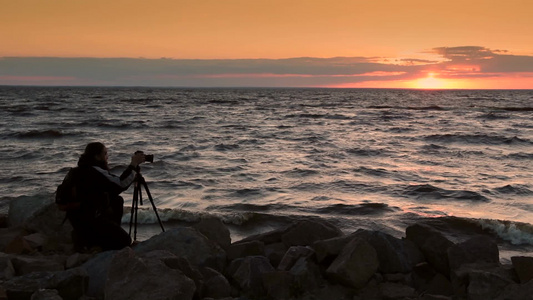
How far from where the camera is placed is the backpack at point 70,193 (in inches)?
250

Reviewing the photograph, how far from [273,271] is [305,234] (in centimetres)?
150

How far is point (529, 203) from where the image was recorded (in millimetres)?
12008

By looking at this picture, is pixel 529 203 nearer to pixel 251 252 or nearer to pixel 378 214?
pixel 378 214

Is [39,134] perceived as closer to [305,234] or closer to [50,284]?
[305,234]

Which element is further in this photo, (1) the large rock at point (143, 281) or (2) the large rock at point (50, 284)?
(2) the large rock at point (50, 284)

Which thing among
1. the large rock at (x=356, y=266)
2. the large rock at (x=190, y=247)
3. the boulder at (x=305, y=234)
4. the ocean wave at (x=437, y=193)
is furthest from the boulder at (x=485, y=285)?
the ocean wave at (x=437, y=193)

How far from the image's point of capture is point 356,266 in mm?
5570

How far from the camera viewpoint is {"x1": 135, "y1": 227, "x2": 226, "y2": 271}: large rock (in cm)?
600

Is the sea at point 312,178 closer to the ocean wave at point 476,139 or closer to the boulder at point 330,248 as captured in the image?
the ocean wave at point 476,139

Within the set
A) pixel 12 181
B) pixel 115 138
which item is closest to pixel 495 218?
pixel 12 181

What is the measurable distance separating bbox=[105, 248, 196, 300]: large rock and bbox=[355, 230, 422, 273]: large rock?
2.36 m

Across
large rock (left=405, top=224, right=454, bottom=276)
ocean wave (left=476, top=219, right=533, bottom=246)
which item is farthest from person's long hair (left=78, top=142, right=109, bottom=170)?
ocean wave (left=476, top=219, right=533, bottom=246)

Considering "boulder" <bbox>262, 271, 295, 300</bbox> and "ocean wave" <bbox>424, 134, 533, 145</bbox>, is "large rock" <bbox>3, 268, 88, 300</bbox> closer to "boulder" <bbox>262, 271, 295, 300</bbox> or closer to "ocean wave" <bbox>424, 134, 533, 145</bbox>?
"boulder" <bbox>262, 271, 295, 300</bbox>

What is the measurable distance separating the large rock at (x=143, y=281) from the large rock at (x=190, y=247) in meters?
0.95
